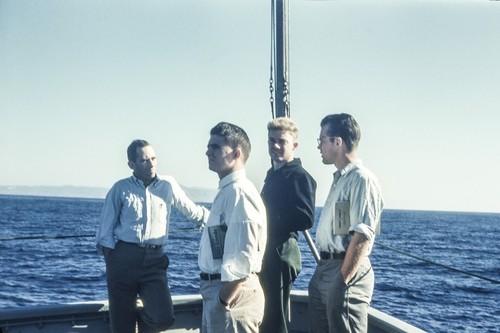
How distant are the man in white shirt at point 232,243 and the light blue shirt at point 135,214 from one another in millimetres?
1121

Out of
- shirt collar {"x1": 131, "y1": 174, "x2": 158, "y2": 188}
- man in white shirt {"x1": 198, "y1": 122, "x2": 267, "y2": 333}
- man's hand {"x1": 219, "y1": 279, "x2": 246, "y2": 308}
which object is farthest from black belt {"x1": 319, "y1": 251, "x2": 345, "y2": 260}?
shirt collar {"x1": 131, "y1": 174, "x2": 158, "y2": 188}

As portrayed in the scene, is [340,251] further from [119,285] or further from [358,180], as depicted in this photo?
[119,285]

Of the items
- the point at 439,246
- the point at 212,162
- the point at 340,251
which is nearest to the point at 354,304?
the point at 340,251

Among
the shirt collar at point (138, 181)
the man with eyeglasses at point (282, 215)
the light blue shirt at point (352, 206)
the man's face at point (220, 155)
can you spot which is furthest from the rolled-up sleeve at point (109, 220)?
the light blue shirt at point (352, 206)

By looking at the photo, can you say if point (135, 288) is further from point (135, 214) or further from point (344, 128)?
point (344, 128)

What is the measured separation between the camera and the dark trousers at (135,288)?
3.54 meters

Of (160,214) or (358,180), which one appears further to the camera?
(160,214)

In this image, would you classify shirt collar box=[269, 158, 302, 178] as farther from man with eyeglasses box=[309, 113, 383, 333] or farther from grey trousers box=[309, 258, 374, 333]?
grey trousers box=[309, 258, 374, 333]

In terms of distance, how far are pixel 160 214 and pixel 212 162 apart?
1.24 m

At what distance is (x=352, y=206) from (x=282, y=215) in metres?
0.47

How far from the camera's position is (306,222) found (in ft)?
10.0

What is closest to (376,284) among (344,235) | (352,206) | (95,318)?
(95,318)

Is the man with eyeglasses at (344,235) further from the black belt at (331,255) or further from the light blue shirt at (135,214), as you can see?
the light blue shirt at (135,214)

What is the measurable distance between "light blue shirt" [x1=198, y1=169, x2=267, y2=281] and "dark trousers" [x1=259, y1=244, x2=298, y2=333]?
0.63 m
